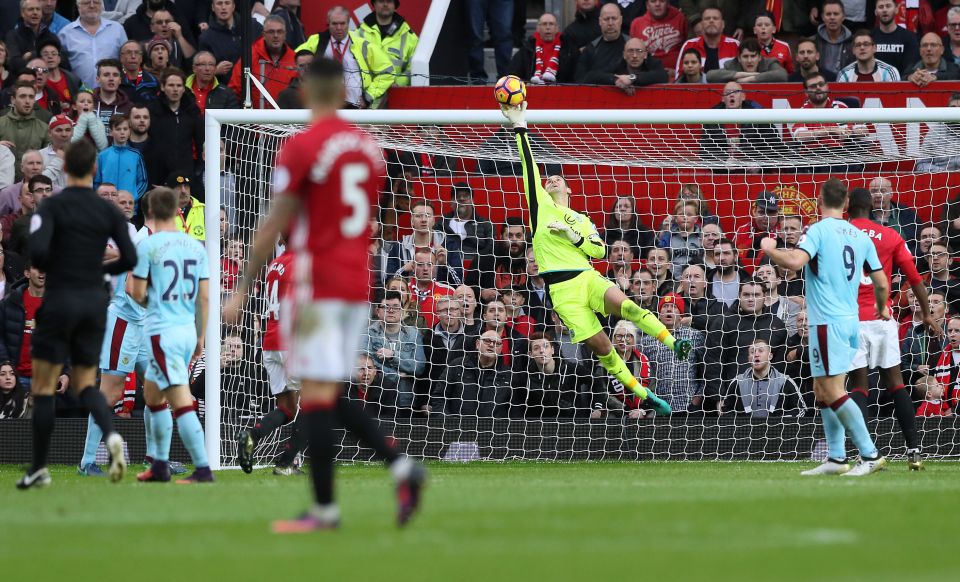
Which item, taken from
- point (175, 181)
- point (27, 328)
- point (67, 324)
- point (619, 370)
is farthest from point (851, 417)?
point (27, 328)

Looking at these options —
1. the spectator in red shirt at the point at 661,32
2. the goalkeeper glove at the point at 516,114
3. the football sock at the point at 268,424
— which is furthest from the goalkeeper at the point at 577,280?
the spectator in red shirt at the point at 661,32

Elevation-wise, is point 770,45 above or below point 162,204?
above

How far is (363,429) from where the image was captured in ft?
21.1

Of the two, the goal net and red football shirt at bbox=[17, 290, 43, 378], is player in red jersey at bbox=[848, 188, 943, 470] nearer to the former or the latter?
the goal net

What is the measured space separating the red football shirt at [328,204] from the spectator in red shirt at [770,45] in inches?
478

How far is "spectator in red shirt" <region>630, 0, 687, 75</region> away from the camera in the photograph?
1842 centimetres

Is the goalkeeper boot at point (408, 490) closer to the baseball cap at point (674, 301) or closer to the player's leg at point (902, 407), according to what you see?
the player's leg at point (902, 407)

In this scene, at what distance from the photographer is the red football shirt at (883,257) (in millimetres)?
11781

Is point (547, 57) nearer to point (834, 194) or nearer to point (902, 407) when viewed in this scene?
point (902, 407)

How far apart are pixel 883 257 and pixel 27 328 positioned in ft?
29.7

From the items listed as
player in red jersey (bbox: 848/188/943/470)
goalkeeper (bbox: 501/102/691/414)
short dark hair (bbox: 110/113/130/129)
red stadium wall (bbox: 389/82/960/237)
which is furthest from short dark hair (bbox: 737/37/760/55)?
short dark hair (bbox: 110/113/130/129)

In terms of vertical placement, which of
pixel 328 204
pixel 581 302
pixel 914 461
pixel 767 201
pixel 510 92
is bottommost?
pixel 914 461

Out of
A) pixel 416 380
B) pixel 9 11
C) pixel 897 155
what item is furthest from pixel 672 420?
pixel 9 11

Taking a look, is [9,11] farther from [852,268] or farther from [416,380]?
[852,268]
